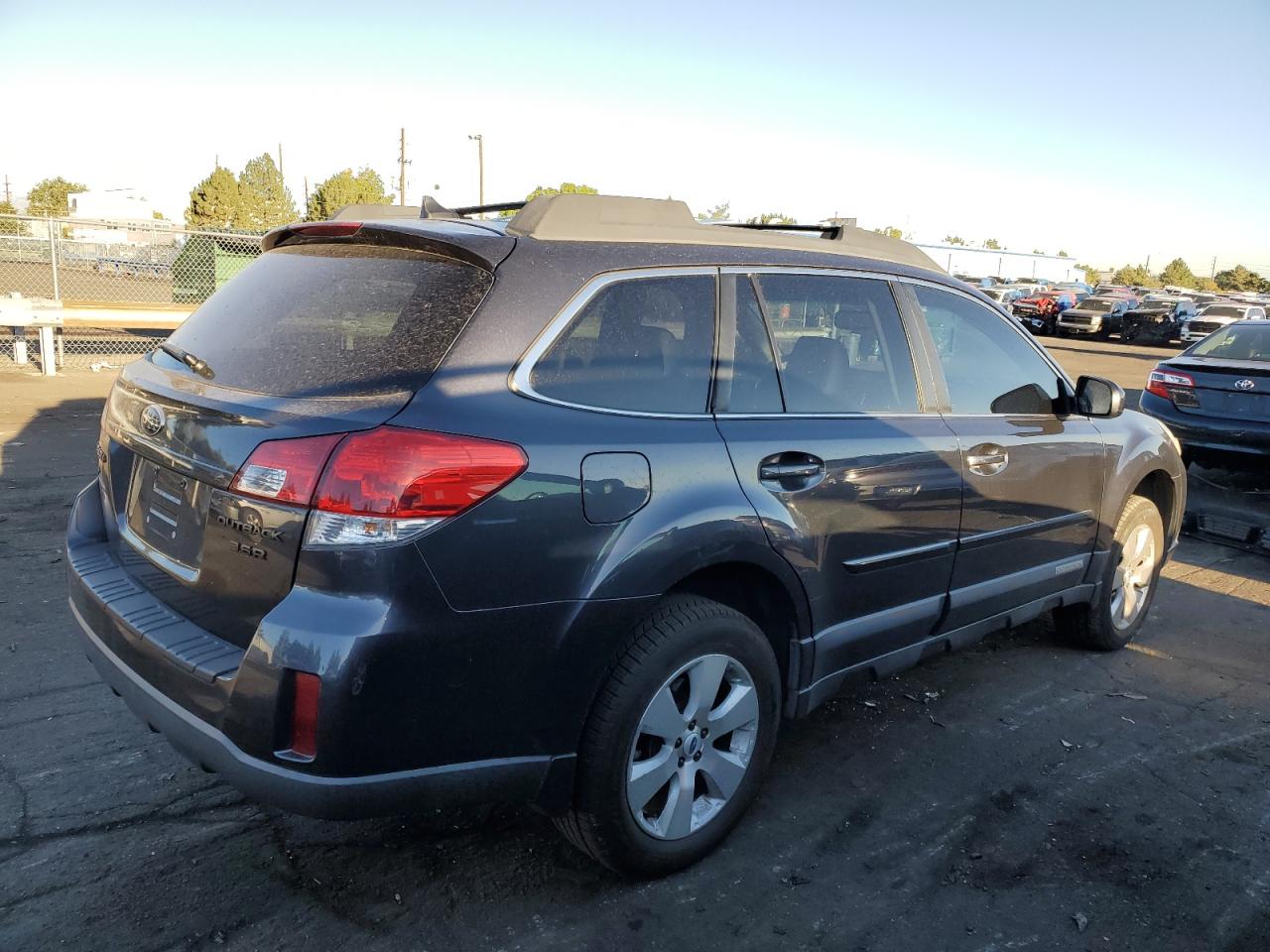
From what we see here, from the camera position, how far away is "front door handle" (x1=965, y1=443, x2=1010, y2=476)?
11.9ft

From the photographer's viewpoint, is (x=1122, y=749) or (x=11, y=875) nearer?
(x=11, y=875)

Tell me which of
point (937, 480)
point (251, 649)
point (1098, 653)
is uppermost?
point (937, 480)

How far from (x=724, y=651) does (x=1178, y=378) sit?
6.63 m

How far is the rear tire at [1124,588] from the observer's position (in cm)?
470

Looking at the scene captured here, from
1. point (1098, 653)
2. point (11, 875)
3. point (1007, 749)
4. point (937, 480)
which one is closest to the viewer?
point (11, 875)

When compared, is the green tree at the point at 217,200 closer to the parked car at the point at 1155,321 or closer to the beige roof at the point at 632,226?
the parked car at the point at 1155,321

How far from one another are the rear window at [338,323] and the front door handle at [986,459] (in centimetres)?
204

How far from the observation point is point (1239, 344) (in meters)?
8.48

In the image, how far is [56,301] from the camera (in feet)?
37.6

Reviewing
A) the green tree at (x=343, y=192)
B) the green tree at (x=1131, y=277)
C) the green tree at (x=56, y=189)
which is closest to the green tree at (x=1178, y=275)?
the green tree at (x=1131, y=277)

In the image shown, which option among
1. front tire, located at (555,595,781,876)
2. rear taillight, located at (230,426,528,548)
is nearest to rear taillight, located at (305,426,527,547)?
rear taillight, located at (230,426,528,548)

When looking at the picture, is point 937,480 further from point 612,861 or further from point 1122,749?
point 612,861

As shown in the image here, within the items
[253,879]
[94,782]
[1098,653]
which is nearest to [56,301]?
[94,782]

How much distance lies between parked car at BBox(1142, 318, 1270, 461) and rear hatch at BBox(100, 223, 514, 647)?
6714 mm
